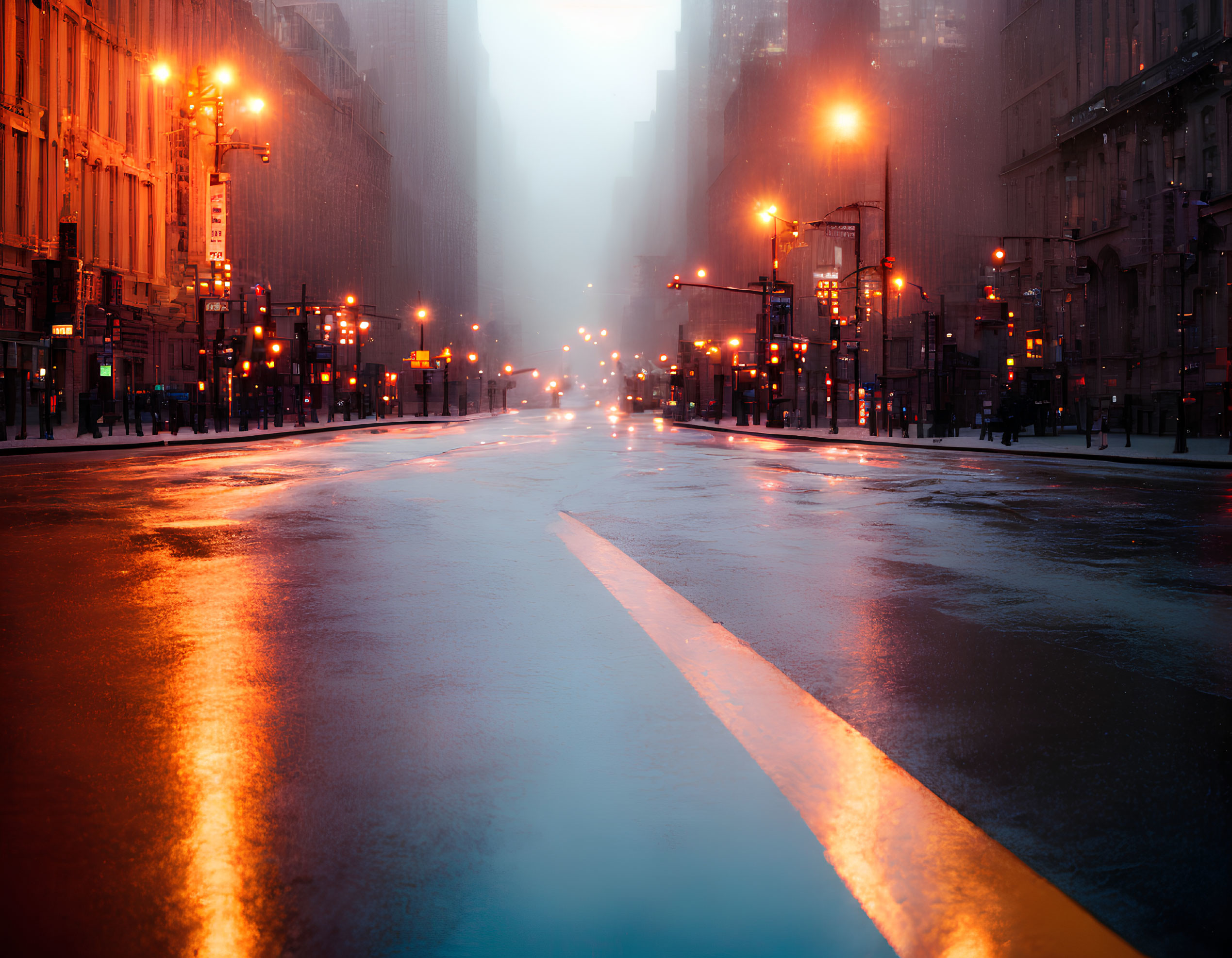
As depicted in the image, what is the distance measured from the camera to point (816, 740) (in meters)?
4.61

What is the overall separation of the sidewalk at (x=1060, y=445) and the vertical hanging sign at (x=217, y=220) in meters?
28.4

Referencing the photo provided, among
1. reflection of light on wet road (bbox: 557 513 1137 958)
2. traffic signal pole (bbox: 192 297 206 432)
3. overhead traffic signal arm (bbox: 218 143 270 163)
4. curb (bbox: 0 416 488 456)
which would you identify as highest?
overhead traffic signal arm (bbox: 218 143 270 163)

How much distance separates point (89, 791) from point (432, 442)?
114ft

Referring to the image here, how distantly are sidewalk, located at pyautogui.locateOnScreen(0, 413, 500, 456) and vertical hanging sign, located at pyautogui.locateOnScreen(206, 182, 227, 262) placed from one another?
9.30 meters

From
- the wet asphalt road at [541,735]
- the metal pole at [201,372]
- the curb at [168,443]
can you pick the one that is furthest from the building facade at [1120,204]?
the metal pole at [201,372]

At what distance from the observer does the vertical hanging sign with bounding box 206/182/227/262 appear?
2064 inches

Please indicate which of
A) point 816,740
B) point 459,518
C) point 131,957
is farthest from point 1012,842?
point 459,518

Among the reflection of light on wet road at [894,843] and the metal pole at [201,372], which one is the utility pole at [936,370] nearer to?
the metal pole at [201,372]

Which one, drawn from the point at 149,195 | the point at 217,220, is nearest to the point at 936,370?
the point at 217,220

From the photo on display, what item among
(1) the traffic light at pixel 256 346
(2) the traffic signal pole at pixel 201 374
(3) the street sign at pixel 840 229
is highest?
(3) the street sign at pixel 840 229

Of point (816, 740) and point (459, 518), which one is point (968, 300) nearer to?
point (459, 518)

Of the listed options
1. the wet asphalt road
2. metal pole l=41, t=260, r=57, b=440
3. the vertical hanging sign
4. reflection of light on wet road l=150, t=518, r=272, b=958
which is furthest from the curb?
reflection of light on wet road l=150, t=518, r=272, b=958

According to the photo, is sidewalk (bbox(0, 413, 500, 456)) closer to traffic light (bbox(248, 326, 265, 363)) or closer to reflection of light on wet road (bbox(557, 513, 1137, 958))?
traffic light (bbox(248, 326, 265, 363))

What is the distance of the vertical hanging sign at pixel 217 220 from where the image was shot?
52438 mm
